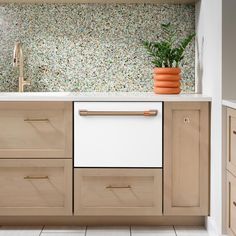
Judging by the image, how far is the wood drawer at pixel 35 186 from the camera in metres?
3.70

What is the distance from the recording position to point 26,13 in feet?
14.1

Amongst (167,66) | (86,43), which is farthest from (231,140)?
(86,43)

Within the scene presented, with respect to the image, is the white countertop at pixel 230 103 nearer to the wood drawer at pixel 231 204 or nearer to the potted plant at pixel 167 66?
the wood drawer at pixel 231 204

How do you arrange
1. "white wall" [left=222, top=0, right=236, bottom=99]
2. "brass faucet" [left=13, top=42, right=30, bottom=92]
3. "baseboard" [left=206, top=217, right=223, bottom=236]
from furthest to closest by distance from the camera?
1. "brass faucet" [left=13, top=42, right=30, bottom=92]
2. "baseboard" [left=206, top=217, right=223, bottom=236]
3. "white wall" [left=222, top=0, right=236, bottom=99]

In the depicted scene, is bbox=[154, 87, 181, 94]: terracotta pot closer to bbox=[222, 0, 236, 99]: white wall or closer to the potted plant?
the potted plant

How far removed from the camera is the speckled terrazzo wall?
4.28 metres

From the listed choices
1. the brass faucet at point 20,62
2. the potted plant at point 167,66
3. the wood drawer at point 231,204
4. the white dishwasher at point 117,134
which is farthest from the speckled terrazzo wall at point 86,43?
the wood drawer at point 231,204

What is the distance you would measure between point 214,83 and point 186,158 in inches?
19.9

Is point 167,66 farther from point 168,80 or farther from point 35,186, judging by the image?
point 35,186

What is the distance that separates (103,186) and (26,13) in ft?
4.68

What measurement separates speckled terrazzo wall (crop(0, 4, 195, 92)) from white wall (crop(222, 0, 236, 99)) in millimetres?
974

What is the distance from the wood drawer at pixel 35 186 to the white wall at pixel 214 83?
886mm

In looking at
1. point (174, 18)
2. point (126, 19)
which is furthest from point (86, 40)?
point (174, 18)

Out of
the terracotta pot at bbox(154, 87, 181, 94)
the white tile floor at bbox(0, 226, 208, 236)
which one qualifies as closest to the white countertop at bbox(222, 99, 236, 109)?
the terracotta pot at bbox(154, 87, 181, 94)
